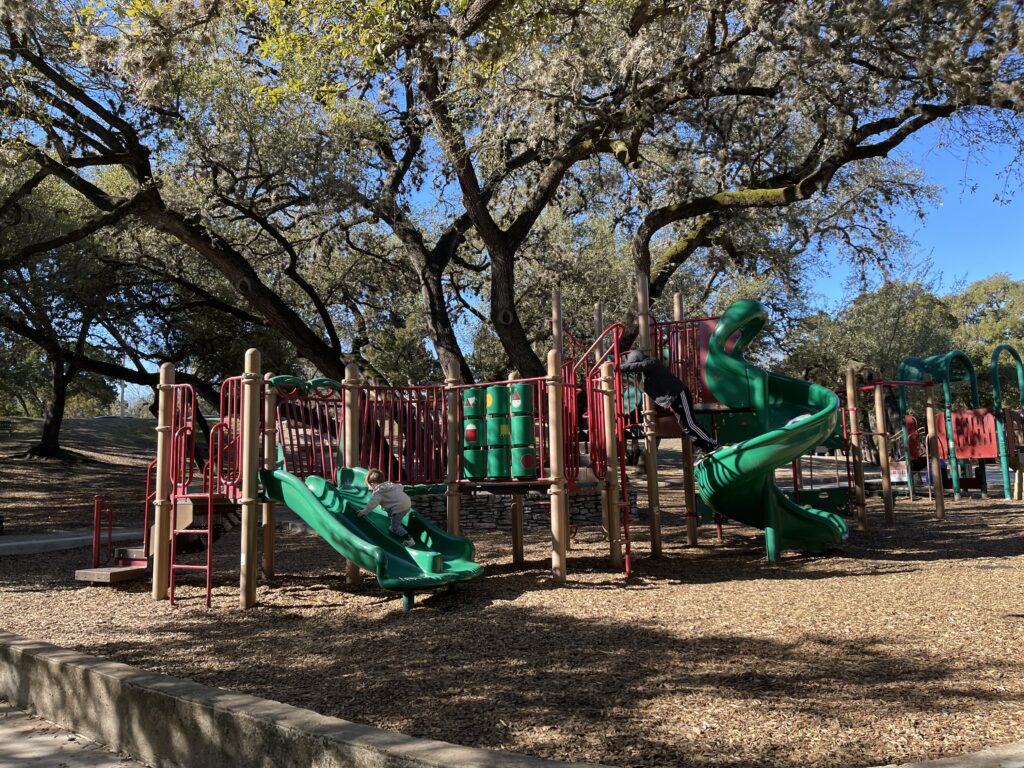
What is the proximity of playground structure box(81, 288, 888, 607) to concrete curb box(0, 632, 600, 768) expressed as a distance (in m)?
2.72

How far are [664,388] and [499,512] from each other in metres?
6.98

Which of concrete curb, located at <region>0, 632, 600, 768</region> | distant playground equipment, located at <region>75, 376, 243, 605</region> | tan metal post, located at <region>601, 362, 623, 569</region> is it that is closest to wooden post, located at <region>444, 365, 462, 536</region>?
tan metal post, located at <region>601, 362, 623, 569</region>

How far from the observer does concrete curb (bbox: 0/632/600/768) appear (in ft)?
11.0

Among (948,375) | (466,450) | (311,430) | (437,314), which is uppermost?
(437,314)

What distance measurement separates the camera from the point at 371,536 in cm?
825

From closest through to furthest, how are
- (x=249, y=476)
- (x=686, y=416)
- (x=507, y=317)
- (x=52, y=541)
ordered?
1. (x=249, y=476)
2. (x=686, y=416)
3. (x=52, y=541)
4. (x=507, y=317)

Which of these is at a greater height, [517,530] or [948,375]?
[948,375]

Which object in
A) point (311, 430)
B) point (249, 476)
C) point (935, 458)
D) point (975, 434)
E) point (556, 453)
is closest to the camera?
point (249, 476)

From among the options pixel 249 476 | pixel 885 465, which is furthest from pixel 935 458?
pixel 249 476

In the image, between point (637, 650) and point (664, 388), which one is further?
point (664, 388)

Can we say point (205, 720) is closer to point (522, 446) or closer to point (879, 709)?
point (879, 709)

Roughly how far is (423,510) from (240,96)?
8.42 m

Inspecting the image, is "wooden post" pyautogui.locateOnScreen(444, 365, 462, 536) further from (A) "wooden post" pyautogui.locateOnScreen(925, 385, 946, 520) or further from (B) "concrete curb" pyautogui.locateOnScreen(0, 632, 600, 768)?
(A) "wooden post" pyautogui.locateOnScreen(925, 385, 946, 520)

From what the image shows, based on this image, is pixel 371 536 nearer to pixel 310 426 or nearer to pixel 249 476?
pixel 249 476
